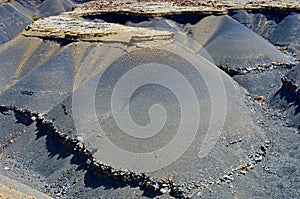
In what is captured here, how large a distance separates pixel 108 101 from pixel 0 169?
7187mm

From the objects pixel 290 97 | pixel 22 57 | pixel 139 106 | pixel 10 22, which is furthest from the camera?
pixel 10 22

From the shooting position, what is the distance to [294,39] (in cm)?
4228

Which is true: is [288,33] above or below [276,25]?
below

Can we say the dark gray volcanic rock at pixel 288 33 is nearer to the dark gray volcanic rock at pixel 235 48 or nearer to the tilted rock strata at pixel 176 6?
the tilted rock strata at pixel 176 6

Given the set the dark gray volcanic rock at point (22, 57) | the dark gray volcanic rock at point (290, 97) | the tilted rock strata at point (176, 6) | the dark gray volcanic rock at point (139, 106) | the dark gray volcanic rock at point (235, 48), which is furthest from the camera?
the tilted rock strata at point (176, 6)

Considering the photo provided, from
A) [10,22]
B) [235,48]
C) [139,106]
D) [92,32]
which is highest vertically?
[10,22]

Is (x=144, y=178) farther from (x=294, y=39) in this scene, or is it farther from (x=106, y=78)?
(x=294, y=39)

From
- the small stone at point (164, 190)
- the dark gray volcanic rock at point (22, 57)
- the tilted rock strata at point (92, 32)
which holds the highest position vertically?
the tilted rock strata at point (92, 32)

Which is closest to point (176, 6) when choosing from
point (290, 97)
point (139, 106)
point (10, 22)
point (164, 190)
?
point (290, 97)

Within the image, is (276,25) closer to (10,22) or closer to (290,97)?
(290,97)

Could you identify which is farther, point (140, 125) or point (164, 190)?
point (140, 125)

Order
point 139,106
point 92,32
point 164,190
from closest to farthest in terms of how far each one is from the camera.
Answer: point 164,190 < point 139,106 < point 92,32

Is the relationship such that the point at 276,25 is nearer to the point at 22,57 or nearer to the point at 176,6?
the point at 176,6

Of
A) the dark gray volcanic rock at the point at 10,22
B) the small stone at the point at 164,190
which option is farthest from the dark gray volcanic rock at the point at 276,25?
the small stone at the point at 164,190
